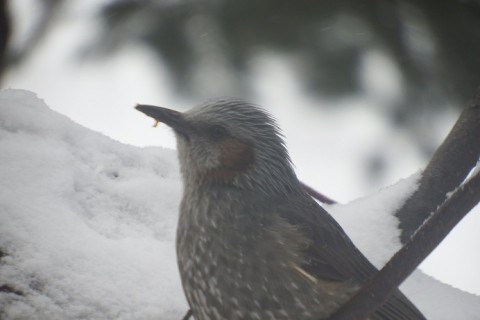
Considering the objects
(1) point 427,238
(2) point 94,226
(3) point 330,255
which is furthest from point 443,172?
(2) point 94,226

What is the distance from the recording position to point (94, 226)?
257 centimetres

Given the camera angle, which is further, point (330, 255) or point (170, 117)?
point (170, 117)

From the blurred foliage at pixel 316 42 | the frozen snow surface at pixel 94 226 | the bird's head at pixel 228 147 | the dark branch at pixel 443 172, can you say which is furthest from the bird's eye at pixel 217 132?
the dark branch at pixel 443 172

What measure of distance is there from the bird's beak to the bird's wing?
1.98ft

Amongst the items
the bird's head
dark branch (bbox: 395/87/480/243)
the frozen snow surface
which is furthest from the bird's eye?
dark branch (bbox: 395/87/480/243)

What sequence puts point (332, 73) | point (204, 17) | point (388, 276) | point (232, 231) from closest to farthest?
1. point (388, 276)
2. point (232, 231)
3. point (204, 17)
4. point (332, 73)

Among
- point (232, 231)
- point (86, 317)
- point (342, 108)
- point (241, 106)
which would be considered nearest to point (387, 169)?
point (342, 108)

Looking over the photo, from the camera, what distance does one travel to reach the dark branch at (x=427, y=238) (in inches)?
68.0

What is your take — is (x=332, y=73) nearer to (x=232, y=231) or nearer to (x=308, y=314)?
(x=232, y=231)

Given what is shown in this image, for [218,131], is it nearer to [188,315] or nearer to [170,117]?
[170,117]

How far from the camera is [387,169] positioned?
3.24 m

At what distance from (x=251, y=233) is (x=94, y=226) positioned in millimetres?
705

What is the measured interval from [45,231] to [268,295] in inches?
36.3

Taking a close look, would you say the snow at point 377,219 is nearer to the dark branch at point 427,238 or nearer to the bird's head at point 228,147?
the bird's head at point 228,147
